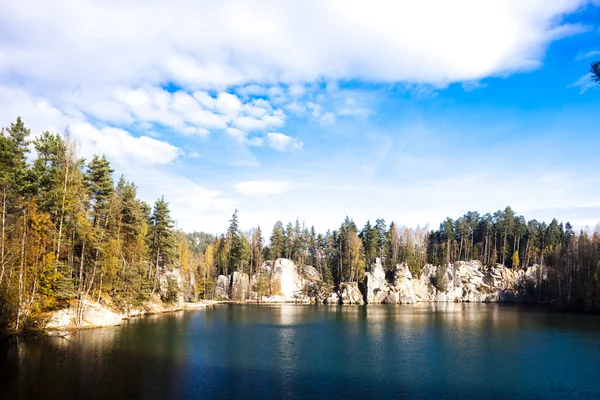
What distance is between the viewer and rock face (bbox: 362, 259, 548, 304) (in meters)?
114

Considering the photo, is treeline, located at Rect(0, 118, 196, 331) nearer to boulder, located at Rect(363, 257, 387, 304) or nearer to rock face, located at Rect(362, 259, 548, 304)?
boulder, located at Rect(363, 257, 387, 304)

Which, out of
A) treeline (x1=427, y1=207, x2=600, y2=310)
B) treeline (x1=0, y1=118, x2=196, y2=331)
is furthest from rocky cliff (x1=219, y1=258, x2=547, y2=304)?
treeline (x1=0, y1=118, x2=196, y2=331)

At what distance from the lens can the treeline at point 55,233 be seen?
123ft

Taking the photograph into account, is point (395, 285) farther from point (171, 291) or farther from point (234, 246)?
point (171, 291)

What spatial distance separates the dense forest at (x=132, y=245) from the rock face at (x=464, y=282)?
16.4ft

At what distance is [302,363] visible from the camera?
3341 cm

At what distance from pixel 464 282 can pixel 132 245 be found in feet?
336

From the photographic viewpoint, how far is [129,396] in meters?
23.6

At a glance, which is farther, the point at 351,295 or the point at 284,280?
the point at 284,280

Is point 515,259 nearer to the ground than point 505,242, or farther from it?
nearer to the ground

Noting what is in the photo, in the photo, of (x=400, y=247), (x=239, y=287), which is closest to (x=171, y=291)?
(x=239, y=287)

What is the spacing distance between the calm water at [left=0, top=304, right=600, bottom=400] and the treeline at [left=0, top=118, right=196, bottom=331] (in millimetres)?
5486

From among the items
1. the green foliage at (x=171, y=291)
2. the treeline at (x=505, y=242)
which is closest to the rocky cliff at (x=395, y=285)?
the treeline at (x=505, y=242)

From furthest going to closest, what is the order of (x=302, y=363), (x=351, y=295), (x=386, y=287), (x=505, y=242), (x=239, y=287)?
1. (x=505, y=242)
2. (x=239, y=287)
3. (x=386, y=287)
4. (x=351, y=295)
5. (x=302, y=363)
